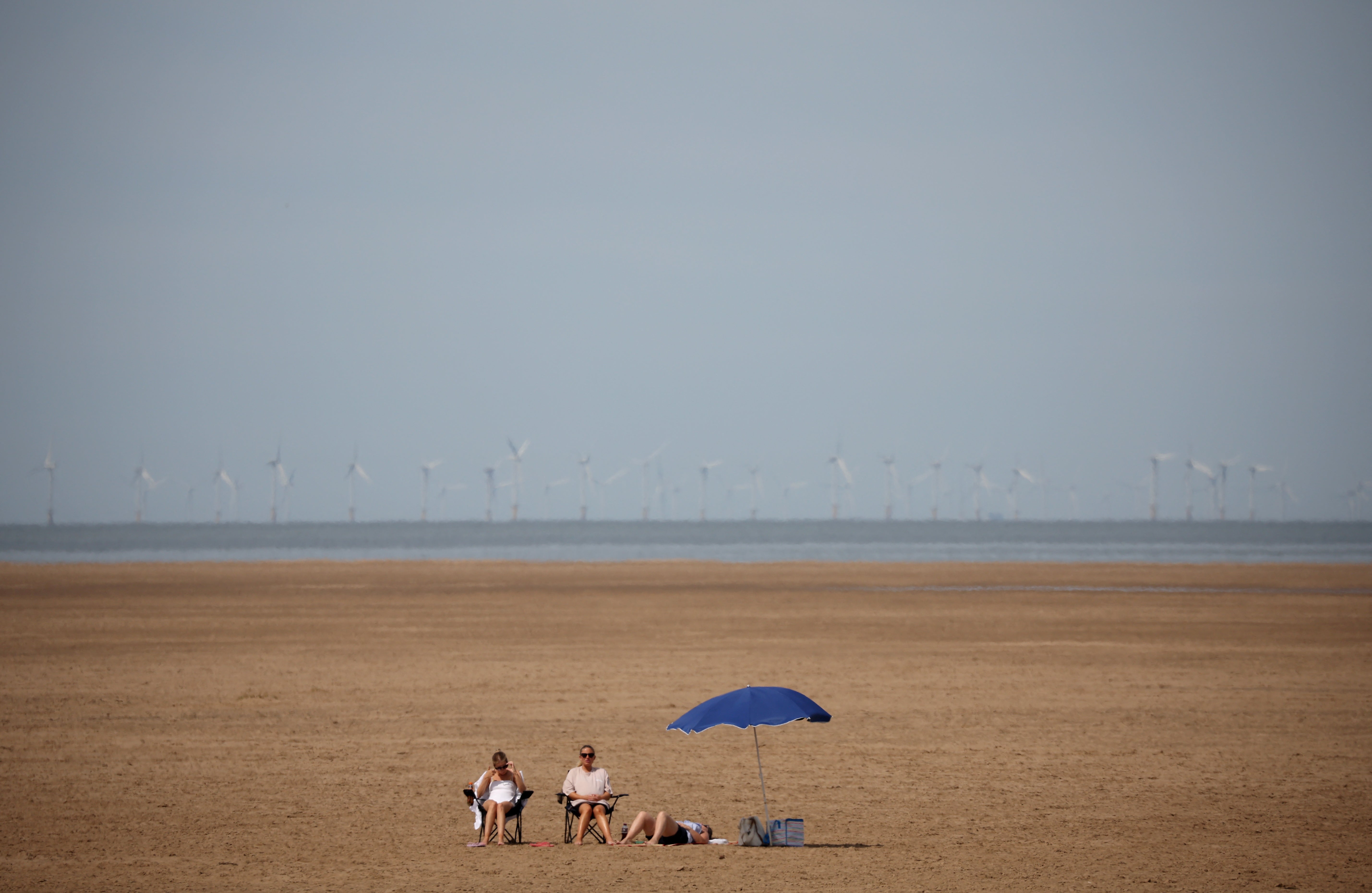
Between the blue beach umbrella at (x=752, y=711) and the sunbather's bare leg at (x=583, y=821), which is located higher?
the blue beach umbrella at (x=752, y=711)

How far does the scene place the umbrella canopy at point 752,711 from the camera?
519 inches

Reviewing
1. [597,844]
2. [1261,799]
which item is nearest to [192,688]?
[597,844]

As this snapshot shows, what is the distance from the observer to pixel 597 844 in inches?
562

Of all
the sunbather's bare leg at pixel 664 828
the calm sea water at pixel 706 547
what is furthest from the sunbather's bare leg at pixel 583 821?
the calm sea water at pixel 706 547

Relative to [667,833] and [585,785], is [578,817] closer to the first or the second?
[585,785]

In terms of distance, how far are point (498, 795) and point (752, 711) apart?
313 centimetres

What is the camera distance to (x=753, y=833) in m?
14.0

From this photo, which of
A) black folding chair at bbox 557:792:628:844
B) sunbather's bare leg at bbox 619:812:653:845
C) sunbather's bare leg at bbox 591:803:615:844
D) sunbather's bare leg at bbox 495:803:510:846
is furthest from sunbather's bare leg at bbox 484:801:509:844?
sunbather's bare leg at bbox 619:812:653:845

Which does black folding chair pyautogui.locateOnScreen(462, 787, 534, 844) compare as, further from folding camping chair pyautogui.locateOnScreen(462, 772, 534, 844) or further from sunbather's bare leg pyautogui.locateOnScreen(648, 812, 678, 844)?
sunbather's bare leg pyautogui.locateOnScreen(648, 812, 678, 844)

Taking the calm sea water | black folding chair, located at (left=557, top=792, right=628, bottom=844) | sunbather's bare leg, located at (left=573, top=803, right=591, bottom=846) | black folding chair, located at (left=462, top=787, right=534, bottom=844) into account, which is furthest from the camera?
the calm sea water

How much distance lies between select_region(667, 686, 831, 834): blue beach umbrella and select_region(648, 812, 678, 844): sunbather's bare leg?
107 centimetres

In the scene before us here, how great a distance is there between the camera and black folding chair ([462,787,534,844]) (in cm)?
1408

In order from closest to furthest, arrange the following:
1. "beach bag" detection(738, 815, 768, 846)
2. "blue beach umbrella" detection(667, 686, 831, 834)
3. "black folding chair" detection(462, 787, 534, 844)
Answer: "blue beach umbrella" detection(667, 686, 831, 834)
"beach bag" detection(738, 815, 768, 846)
"black folding chair" detection(462, 787, 534, 844)

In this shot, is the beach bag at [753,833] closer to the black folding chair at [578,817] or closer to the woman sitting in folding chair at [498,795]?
the black folding chair at [578,817]
